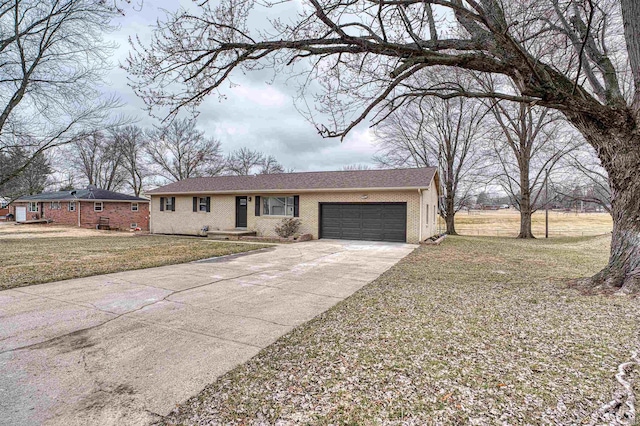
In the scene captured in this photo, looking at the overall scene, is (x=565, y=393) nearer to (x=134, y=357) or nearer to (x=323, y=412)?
(x=323, y=412)

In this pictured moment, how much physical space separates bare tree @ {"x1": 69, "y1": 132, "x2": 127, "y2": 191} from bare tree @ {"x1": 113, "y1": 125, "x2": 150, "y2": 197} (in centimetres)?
53

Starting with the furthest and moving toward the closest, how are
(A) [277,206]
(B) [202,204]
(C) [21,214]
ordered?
(C) [21,214] < (B) [202,204] < (A) [277,206]

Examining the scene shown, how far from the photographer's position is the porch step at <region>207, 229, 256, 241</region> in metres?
16.9

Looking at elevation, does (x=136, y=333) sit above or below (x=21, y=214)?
below

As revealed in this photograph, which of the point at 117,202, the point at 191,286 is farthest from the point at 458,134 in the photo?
the point at 117,202

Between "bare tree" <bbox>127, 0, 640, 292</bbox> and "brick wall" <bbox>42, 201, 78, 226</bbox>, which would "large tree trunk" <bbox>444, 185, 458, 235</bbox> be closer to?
"bare tree" <bbox>127, 0, 640, 292</bbox>

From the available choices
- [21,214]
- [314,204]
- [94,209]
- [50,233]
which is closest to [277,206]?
[314,204]

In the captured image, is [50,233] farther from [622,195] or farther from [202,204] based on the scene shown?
[622,195]

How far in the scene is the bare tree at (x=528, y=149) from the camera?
18531mm

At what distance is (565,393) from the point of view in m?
2.44

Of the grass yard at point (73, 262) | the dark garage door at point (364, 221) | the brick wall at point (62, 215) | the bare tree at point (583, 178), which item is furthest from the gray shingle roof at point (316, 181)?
the brick wall at point (62, 215)

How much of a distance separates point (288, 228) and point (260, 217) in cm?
234

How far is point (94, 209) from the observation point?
26.1m

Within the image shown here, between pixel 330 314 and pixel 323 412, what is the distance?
225 centimetres
